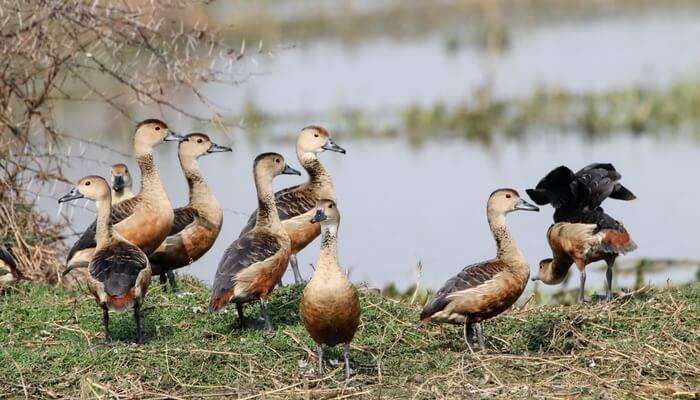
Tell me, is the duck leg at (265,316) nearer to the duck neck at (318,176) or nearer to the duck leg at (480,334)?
the duck leg at (480,334)

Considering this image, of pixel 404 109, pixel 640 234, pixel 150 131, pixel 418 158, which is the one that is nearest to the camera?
pixel 150 131

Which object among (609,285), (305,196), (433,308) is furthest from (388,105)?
(433,308)

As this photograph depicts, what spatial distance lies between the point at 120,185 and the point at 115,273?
2614 mm

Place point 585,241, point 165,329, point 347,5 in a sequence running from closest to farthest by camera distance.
→ point 165,329
point 585,241
point 347,5

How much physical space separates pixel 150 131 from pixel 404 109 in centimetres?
1249

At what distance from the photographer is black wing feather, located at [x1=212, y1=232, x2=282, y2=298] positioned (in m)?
7.86

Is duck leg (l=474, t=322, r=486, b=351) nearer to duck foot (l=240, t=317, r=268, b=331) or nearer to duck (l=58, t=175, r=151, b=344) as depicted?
duck foot (l=240, t=317, r=268, b=331)

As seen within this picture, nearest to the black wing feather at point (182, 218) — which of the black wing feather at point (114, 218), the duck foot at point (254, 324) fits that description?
the black wing feather at point (114, 218)

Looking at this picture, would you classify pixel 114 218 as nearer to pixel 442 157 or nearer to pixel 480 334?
pixel 480 334

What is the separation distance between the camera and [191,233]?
366 inches

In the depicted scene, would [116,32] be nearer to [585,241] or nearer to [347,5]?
[585,241]

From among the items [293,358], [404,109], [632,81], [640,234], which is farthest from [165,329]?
[632,81]

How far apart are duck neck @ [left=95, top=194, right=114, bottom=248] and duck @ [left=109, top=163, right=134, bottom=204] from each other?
5.11ft

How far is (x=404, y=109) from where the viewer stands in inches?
862
